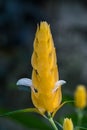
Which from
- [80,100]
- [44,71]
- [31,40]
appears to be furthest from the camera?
[31,40]

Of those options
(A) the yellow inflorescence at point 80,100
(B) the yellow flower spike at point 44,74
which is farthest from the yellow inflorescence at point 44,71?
(A) the yellow inflorescence at point 80,100

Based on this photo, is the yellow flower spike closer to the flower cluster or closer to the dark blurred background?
the flower cluster

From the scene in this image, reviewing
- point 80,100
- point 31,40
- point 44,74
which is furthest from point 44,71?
point 31,40

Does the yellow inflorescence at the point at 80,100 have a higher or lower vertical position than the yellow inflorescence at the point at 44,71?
lower

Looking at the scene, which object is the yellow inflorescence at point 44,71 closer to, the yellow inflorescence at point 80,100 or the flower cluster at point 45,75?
the flower cluster at point 45,75

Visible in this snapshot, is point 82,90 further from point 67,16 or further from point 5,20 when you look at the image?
point 67,16

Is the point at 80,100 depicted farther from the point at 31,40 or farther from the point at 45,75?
the point at 31,40
